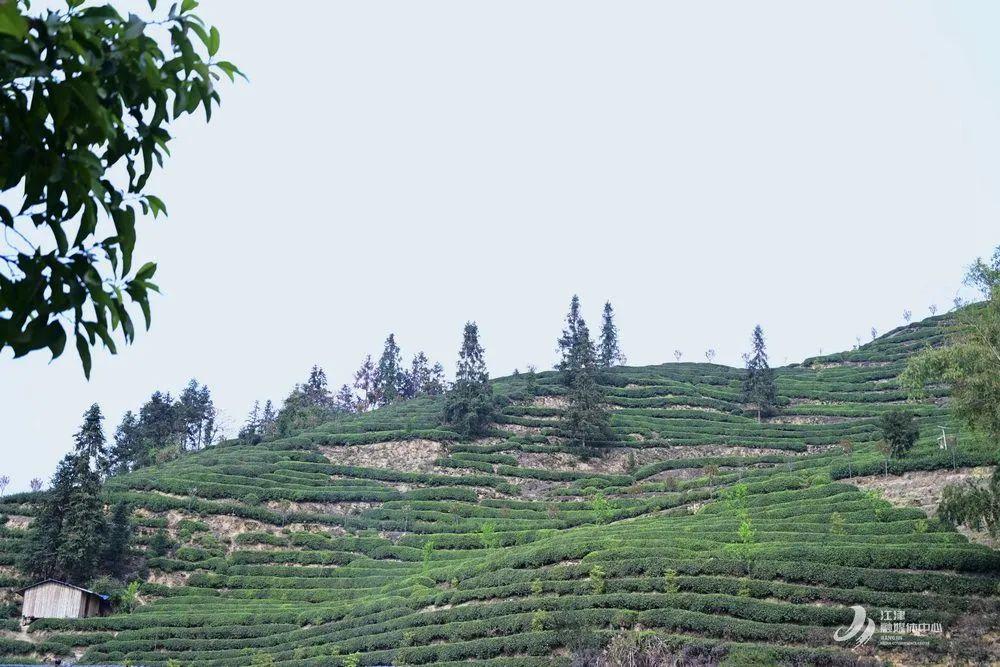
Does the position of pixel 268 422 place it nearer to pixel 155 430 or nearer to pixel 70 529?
pixel 155 430

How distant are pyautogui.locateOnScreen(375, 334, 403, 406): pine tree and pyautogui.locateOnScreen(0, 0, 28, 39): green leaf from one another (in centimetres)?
10474

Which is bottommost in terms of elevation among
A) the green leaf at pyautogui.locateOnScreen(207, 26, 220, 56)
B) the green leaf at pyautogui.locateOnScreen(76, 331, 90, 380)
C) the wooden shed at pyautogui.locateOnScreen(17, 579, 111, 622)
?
the wooden shed at pyautogui.locateOnScreen(17, 579, 111, 622)

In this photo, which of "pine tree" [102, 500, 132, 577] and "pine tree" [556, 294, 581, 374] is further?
"pine tree" [556, 294, 581, 374]

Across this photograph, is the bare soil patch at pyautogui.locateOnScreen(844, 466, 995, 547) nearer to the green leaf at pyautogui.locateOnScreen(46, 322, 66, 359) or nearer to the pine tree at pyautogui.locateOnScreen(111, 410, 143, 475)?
the green leaf at pyautogui.locateOnScreen(46, 322, 66, 359)

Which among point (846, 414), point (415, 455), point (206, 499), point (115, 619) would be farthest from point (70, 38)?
point (846, 414)

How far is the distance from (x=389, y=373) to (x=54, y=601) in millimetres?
69546

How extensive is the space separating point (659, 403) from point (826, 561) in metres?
55.3

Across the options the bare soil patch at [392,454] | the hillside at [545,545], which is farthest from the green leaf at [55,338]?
the bare soil patch at [392,454]

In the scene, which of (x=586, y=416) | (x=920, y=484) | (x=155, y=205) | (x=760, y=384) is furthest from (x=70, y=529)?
(x=760, y=384)

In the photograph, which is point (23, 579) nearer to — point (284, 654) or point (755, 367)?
point (284, 654)

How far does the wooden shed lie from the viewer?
41.8 m

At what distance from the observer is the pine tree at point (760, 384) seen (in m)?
80.4

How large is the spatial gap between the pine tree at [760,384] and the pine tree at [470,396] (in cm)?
2780

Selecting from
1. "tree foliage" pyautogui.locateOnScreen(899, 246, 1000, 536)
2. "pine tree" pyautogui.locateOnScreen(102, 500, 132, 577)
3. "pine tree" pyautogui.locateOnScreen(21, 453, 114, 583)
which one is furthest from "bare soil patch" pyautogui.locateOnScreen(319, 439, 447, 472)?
"tree foliage" pyautogui.locateOnScreen(899, 246, 1000, 536)
